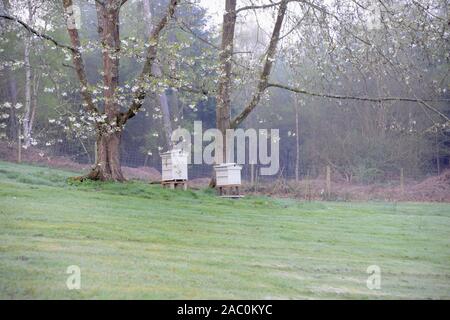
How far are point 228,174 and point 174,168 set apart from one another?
1425mm

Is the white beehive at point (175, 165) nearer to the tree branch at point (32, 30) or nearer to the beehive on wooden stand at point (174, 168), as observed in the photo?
the beehive on wooden stand at point (174, 168)

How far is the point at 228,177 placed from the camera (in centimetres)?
1545

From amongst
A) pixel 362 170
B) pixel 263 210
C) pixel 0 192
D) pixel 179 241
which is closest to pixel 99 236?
pixel 179 241

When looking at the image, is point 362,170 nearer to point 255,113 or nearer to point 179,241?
point 255,113

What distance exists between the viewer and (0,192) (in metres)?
10.5

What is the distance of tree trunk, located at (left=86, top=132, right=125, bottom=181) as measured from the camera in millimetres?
14125

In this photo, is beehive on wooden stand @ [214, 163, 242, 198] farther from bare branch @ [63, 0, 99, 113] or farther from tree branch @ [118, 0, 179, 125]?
bare branch @ [63, 0, 99, 113]

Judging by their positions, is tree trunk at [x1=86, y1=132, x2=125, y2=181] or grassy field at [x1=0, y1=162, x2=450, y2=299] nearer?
grassy field at [x1=0, y1=162, x2=450, y2=299]

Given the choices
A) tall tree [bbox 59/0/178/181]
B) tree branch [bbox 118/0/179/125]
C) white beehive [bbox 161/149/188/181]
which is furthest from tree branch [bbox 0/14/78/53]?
white beehive [bbox 161/149/188/181]

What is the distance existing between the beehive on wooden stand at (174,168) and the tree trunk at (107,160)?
1.50m

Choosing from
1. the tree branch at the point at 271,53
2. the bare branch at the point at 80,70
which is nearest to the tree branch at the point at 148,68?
the bare branch at the point at 80,70

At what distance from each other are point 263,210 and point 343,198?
6.80 meters

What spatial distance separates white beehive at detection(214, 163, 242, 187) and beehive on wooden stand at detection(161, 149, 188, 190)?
929mm

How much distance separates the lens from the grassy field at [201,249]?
188 inches
